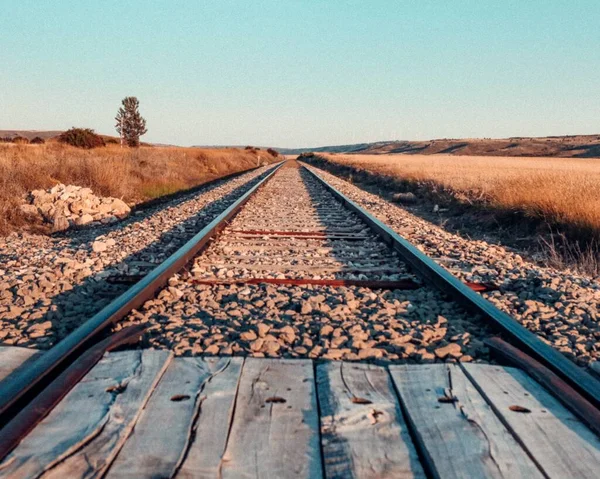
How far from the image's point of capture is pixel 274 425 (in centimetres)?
191

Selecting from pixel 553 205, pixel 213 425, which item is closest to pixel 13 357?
pixel 213 425

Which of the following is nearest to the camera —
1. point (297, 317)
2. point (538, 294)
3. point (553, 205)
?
point (297, 317)

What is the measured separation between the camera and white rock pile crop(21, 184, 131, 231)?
8703 mm

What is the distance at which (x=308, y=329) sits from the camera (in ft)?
10.5

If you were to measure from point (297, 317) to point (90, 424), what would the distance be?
1.77 m

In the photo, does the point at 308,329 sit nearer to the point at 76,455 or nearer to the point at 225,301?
→ the point at 225,301

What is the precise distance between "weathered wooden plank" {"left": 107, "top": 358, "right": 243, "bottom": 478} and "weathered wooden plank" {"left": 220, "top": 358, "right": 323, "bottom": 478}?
0.17ft

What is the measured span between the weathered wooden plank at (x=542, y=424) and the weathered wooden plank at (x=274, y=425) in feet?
2.36

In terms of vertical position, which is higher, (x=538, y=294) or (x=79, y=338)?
(x=79, y=338)

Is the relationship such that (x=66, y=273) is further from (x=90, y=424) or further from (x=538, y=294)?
(x=538, y=294)

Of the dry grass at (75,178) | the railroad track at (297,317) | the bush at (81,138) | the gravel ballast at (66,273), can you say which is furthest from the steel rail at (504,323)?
the bush at (81,138)

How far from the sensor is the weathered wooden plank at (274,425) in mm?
1655

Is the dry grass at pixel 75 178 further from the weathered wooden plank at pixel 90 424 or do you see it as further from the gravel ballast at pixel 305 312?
the weathered wooden plank at pixel 90 424

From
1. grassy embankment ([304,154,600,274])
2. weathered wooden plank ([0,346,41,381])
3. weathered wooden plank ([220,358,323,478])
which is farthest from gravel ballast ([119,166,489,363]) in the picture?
grassy embankment ([304,154,600,274])
